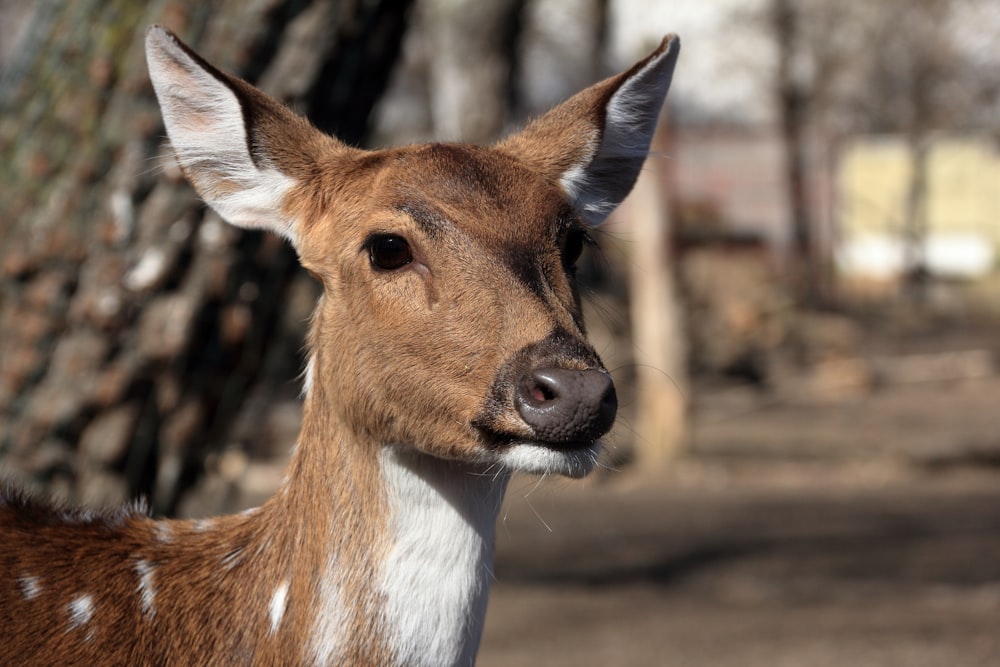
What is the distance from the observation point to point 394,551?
326 centimetres

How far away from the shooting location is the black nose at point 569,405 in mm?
2891

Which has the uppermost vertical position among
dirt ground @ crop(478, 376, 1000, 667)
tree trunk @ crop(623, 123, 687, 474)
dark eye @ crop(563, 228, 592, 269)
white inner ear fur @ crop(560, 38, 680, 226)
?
white inner ear fur @ crop(560, 38, 680, 226)

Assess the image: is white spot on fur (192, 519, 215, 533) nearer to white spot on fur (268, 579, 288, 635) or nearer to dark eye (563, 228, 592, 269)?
white spot on fur (268, 579, 288, 635)

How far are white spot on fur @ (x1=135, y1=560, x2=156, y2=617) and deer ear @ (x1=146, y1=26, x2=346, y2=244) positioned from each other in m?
0.94

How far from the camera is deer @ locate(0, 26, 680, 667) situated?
10.4 ft

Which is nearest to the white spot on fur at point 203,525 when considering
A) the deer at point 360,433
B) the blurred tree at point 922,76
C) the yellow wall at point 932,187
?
the deer at point 360,433

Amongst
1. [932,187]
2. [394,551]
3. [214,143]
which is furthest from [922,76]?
[394,551]

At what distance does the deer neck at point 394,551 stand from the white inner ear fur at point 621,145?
3.03 ft

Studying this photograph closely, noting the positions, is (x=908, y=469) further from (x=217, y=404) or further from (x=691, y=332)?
(x=217, y=404)

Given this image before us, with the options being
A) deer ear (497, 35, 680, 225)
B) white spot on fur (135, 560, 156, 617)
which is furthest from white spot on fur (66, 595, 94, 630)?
deer ear (497, 35, 680, 225)

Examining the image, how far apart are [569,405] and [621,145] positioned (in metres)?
1.27

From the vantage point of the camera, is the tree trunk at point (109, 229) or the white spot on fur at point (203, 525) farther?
the tree trunk at point (109, 229)

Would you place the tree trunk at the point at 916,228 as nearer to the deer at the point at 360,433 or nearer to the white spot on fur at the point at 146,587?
the deer at the point at 360,433

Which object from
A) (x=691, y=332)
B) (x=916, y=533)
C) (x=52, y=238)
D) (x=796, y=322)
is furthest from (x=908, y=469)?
(x=52, y=238)
